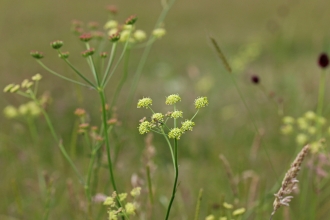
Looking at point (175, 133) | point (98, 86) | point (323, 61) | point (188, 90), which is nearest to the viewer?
point (175, 133)

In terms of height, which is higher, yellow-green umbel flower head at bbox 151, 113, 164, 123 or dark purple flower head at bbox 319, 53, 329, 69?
yellow-green umbel flower head at bbox 151, 113, 164, 123

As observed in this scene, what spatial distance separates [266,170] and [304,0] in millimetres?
7450

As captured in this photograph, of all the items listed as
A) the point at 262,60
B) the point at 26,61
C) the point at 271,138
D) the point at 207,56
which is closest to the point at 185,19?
the point at 207,56

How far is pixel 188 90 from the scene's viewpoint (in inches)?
218

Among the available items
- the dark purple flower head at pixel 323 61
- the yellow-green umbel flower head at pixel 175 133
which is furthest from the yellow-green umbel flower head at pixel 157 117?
the dark purple flower head at pixel 323 61

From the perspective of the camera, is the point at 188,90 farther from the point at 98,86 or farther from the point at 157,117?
the point at 157,117

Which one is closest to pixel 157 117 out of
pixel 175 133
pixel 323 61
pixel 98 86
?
pixel 175 133

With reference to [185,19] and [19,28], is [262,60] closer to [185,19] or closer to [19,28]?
[185,19]

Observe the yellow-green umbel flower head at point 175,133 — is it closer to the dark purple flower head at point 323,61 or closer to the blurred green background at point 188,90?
the blurred green background at point 188,90

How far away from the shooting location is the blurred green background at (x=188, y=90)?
2.85 meters

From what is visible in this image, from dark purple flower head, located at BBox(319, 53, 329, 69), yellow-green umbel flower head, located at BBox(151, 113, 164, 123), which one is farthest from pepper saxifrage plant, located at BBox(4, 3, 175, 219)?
dark purple flower head, located at BBox(319, 53, 329, 69)

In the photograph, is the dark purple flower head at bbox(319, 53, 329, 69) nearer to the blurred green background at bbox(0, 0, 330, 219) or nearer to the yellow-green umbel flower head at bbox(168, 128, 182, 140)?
the blurred green background at bbox(0, 0, 330, 219)

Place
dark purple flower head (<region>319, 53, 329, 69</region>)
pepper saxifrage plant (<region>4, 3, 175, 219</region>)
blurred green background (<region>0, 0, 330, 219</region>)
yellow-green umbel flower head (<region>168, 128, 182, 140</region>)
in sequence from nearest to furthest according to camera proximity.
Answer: yellow-green umbel flower head (<region>168, 128, 182, 140</region>) < pepper saxifrage plant (<region>4, 3, 175, 219</region>) < dark purple flower head (<region>319, 53, 329, 69</region>) < blurred green background (<region>0, 0, 330, 219</region>)

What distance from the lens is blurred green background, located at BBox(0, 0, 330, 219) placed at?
2.85 meters
